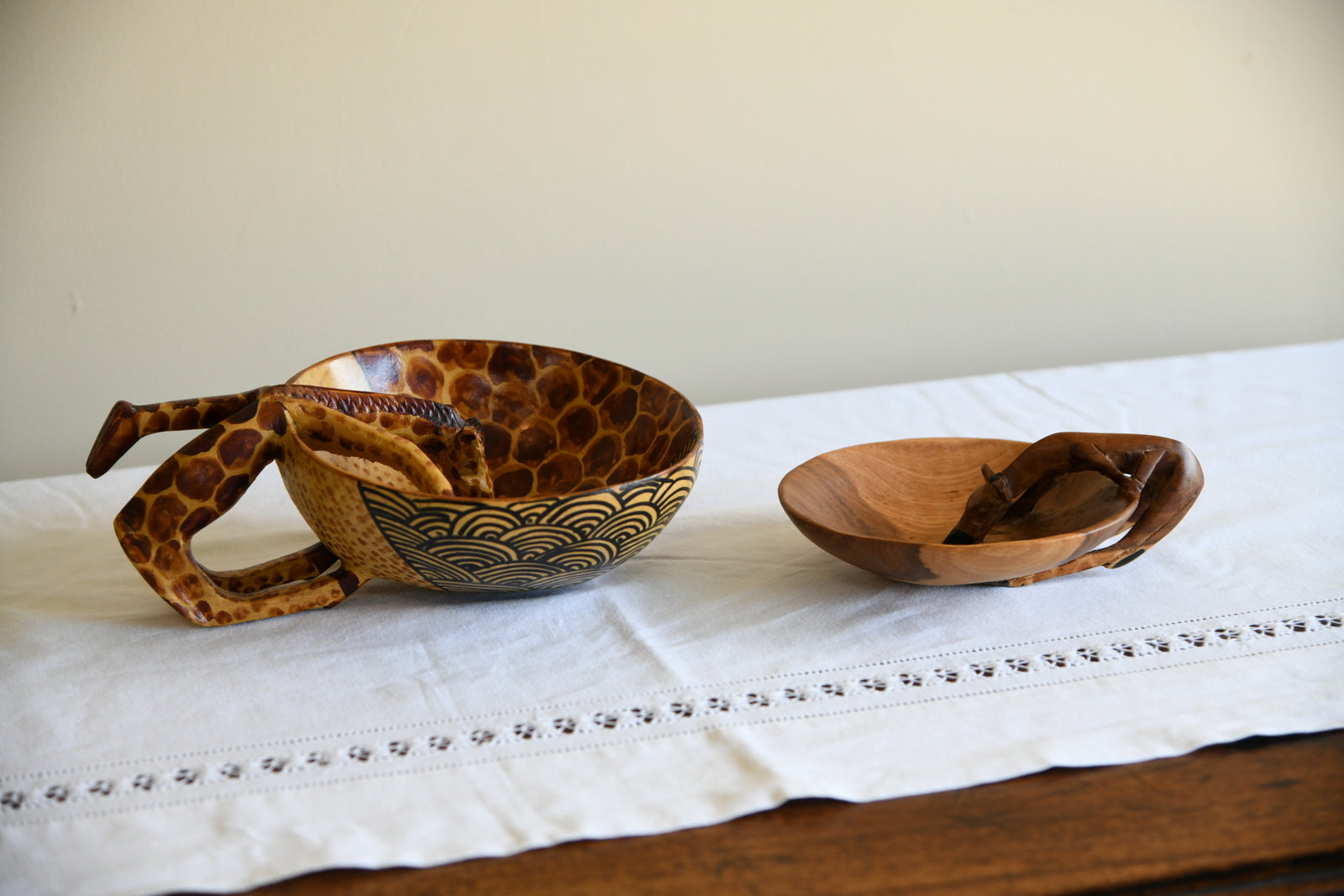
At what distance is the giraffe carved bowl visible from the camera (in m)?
0.63

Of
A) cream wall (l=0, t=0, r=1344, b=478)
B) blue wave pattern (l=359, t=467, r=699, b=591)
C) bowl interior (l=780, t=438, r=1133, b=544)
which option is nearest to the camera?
blue wave pattern (l=359, t=467, r=699, b=591)

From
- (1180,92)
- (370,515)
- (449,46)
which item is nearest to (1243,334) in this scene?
(1180,92)

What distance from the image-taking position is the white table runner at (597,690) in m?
0.52

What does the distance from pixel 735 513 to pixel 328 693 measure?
36 centimetres

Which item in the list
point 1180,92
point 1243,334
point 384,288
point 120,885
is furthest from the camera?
point 1243,334

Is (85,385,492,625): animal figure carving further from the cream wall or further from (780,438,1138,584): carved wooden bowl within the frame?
the cream wall

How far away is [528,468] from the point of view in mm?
854

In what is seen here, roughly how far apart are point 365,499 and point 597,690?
0.17m

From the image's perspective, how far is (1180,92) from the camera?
1419 mm

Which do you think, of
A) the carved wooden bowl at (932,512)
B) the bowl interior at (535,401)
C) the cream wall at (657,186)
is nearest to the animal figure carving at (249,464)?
the bowl interior at (535,401)

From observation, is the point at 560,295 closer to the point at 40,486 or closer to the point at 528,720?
the point at 40,486

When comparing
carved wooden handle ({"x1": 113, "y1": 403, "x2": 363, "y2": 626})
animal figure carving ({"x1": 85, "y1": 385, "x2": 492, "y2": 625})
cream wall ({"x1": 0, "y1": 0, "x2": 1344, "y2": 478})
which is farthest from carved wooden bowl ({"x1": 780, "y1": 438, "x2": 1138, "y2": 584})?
cream wall ({"x1": 0, "y1": 0, "x2": 1344, "y2": 478})

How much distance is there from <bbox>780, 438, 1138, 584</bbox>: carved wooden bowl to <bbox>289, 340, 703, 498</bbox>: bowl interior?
139 millimetres

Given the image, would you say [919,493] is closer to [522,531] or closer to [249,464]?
[522,531]
